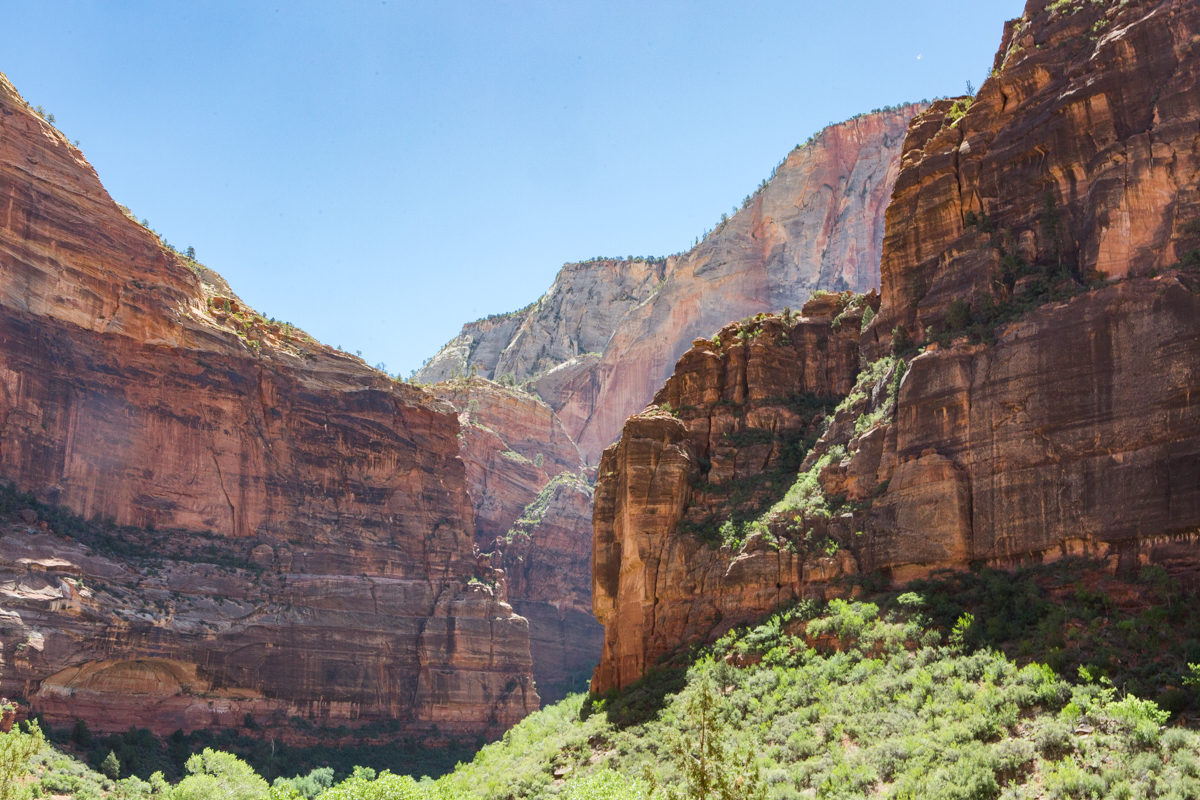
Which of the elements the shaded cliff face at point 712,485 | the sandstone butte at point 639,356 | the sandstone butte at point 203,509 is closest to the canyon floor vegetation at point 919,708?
the shaded cliff face at point 712,485

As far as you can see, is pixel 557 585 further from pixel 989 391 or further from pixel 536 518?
pixel 989 391

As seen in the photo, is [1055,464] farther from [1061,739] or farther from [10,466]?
[10,466]

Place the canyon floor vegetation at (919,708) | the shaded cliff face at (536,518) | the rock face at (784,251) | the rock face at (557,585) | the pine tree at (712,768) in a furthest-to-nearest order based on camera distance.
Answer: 1. the rock face at (784,251)
2. the shaded cliff face at (536,518)
3. the rock face at (557,585)
4. the canyon floor vegetation at (919,708)
5. the pine tree at (712,768)

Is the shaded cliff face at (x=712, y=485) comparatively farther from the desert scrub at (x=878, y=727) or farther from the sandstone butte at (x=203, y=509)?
the sandstone butte at (x=203, y=509)

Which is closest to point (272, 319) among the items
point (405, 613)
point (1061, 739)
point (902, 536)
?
point (405, 613)

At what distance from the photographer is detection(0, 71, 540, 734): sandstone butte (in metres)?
87.8

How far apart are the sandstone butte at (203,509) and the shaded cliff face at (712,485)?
47748mm

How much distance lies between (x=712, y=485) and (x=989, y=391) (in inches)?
658

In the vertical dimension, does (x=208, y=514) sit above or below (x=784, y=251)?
below

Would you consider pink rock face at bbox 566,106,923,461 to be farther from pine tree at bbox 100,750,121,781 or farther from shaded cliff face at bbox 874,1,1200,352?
pine tree at bbox 100,750,121,781

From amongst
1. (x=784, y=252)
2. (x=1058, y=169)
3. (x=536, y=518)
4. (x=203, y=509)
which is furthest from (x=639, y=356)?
(x=1058, y=169)

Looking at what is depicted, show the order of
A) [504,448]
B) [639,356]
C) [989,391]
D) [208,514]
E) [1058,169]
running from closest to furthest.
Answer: [989,391] < [1058,169] < [208,514] < [504,448] < [639,356]

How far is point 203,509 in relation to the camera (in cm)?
10550

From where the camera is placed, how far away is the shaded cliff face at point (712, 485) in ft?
167
